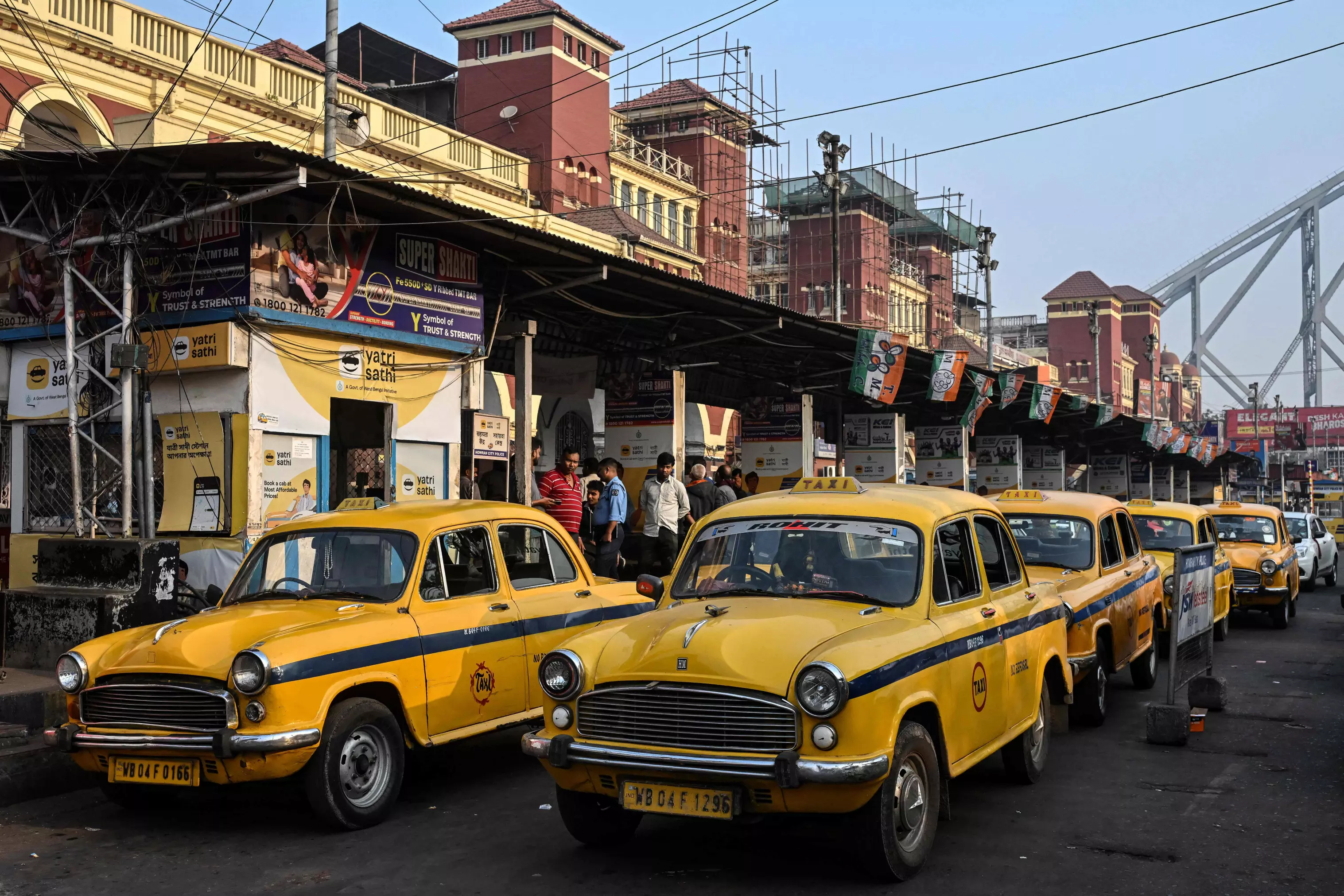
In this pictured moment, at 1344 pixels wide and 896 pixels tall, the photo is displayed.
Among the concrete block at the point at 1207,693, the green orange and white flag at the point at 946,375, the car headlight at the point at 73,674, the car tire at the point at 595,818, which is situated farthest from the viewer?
the green orange and white flag at the point at 946,375

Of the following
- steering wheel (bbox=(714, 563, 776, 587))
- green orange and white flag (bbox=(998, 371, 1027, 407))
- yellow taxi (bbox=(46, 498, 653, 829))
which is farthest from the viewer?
green orange and white flag (bbox=(998, 371, 1027, 407))

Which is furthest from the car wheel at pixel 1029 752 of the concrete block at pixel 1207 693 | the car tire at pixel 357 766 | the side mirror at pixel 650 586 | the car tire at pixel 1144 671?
the car tire at pixel 1144 671

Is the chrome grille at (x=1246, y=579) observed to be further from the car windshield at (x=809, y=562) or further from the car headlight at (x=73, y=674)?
the car headlight at (x=73, y=674)

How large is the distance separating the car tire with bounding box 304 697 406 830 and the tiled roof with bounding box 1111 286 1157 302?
455 ft

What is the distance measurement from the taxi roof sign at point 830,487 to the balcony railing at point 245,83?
16.5 metres

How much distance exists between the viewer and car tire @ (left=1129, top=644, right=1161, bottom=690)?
37.4 ft

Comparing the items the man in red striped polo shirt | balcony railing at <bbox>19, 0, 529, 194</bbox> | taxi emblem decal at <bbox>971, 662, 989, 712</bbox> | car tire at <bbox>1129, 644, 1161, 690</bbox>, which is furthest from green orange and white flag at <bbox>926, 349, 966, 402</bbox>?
taxi emblem decal at <bbox>971, 662, 989, 712</bbox>

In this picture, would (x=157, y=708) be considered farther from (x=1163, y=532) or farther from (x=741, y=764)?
(x=1163, y=532)

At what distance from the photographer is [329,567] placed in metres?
7.50

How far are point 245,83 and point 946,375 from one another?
14857 mm

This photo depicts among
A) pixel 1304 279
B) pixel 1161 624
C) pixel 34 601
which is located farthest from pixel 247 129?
pixel 1304 279

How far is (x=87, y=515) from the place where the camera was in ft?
39.2

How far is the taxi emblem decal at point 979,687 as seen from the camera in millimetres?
6389

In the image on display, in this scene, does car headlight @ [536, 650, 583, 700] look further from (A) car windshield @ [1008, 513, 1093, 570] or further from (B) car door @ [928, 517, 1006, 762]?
(A) car windshield @ [1008, 513, 1093, 570]
